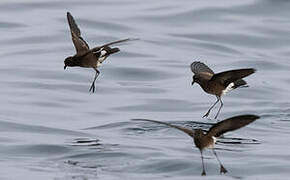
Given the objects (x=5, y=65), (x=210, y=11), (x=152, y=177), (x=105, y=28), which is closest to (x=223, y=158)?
(x=152, y=177)

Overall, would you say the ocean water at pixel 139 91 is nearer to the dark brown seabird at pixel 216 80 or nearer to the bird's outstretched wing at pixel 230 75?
the dark brown seabird at pixel 216 80

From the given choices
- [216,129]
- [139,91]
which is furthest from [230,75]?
[139,91]

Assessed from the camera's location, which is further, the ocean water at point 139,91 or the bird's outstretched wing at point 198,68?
the bird's outstretched wing at point 198,68

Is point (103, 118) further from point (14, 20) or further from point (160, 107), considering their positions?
point (14, 20)

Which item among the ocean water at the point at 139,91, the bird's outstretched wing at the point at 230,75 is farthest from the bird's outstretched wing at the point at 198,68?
the ocean water at the point at 139,91

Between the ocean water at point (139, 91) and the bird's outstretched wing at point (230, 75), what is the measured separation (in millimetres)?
844

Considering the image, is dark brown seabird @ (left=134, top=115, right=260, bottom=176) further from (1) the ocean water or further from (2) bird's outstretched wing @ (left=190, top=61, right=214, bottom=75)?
(2) bird's outstretched wing @ (left=190, top=61, right=214, bottom=75)

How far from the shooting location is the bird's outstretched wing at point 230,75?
12375mm

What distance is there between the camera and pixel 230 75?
12734mm

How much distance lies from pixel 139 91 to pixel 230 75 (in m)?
6.17

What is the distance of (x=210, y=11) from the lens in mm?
26562

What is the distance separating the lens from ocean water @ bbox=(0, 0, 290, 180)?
13.4 meters

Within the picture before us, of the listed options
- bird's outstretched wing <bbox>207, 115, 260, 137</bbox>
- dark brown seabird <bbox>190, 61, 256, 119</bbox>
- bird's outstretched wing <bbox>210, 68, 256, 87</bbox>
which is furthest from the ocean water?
bird's outstretched wing <bbox>207, 115, 260, 137</bbox>

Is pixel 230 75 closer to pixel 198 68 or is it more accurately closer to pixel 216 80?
pixel 216 80
